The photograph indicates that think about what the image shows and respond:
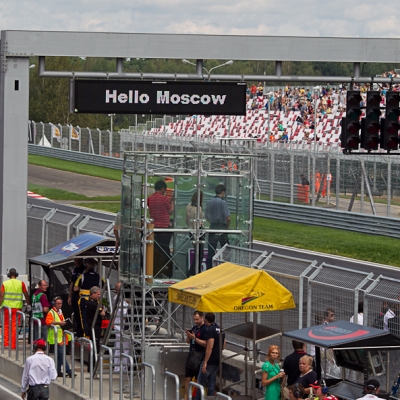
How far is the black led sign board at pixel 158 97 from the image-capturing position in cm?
2117

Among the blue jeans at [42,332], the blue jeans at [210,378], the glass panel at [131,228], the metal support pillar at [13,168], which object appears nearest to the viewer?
the blue jeans at [210,378]

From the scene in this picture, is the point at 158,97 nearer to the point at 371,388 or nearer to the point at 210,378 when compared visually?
the point at 210,378

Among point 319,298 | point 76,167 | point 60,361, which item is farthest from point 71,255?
point 76,167

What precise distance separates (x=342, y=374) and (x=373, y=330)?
3.34 feet

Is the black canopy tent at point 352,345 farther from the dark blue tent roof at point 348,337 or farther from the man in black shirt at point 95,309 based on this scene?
the man in black shirt at point 95,309

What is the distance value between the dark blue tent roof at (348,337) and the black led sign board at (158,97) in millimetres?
10110

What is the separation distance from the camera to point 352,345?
38.1ft

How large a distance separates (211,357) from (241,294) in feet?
3.92

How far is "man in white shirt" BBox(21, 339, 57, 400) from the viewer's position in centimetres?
1445

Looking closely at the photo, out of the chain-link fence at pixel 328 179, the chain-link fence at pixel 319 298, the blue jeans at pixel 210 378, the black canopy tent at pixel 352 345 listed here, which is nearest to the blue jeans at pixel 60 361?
the chain-link fence at pixel 319 298

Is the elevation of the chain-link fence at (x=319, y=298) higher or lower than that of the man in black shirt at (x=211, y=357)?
higher

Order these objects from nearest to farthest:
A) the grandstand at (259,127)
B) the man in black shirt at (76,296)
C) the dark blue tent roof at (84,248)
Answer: the man in black shirt at (76,296) < the dark blue tent roof at (84,248) < the grandstand at (259,127)

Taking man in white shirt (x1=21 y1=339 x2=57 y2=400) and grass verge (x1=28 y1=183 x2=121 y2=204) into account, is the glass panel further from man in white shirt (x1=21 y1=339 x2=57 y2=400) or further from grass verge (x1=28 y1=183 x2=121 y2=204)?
grass verge (x1=28 y1=183 x2=121 y2=204)

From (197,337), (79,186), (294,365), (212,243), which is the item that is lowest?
(79,186)
